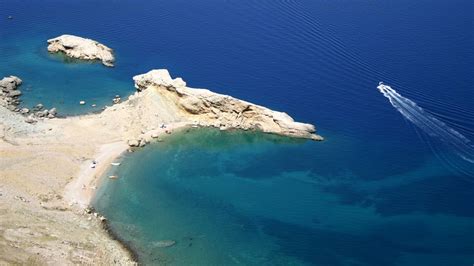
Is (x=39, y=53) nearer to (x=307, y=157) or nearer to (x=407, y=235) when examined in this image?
(x=307, y=157)

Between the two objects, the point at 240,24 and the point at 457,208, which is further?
the point at 240,24

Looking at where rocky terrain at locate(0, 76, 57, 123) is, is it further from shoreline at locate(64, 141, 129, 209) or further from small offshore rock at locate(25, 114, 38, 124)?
shoreline at locate(64, 141, 129, 209)

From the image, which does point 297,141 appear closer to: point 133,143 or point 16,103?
point 133,143

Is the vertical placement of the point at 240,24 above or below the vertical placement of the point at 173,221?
above

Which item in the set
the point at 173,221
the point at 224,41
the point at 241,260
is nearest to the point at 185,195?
the point at 173,221

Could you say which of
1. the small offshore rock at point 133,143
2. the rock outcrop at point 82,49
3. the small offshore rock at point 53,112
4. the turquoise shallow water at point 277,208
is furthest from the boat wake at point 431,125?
the small offshore rock at point 53,112

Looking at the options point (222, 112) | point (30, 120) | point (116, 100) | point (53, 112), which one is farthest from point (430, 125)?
point (30, 120)

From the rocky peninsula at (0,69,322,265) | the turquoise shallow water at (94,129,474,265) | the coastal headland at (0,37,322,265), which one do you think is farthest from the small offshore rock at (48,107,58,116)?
the turquoise shallow water at (94,129,474,265)
